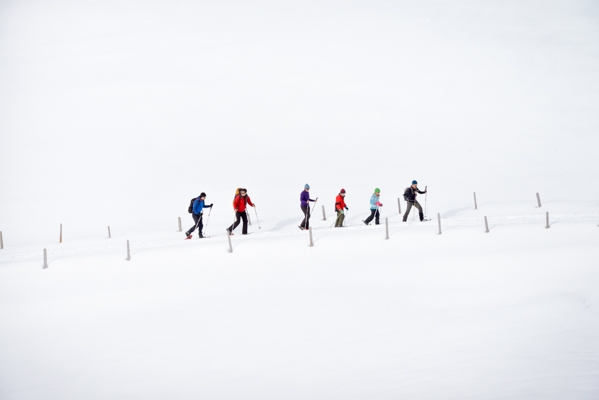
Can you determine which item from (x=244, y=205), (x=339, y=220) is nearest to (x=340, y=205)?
(x=339, y=220)

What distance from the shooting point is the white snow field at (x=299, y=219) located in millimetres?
13516

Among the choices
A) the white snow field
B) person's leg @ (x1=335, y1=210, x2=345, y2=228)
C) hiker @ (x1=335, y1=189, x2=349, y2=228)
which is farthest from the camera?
A: person's leg @ (x1=335, y1=210, x2=345, y2=228)

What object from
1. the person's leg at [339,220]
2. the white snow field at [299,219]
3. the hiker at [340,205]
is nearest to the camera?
the white snow field at [299,219]

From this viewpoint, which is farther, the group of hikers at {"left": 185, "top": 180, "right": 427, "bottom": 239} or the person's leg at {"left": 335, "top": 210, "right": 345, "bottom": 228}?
the person's leg at {"left": 335, "top": 210, "right": 345, "bottom": 228}

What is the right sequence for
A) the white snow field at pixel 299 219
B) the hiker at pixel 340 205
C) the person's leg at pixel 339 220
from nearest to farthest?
1. the white snow field at pixel 299 219
2. the hiker at pixel 340 205
3. the person's leg at pixel 339 220

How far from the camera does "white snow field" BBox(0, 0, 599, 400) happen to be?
44.3 feet

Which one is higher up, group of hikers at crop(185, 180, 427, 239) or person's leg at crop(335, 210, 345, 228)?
group of hikers at crop(185, 180, 427, 239)

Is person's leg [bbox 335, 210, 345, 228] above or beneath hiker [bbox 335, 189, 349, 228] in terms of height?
beneath

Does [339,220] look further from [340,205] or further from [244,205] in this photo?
[244,205]

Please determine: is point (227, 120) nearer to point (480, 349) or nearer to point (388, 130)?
point (388, 130)

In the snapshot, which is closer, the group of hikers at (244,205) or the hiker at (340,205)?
the group of hikers at (244,205)

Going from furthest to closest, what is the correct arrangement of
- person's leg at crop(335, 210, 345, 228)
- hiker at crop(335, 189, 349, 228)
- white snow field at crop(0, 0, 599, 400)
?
person's leg at crop(335, 210, 345, 228), hiker at crop(335, 189, 349, 228), white snow field at crop(0, 0, 599, 400)

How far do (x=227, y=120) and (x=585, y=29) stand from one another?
194 ft

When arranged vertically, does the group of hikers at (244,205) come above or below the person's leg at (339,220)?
above
